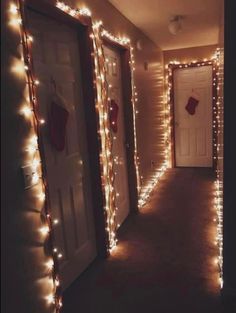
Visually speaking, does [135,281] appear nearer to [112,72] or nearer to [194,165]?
[112,72]

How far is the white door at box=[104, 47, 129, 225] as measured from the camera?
10.0ft

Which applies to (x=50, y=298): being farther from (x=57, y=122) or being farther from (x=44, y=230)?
(x=57, y=122)

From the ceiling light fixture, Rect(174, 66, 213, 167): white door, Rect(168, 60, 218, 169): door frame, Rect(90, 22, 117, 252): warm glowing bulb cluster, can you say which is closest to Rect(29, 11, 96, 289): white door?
Rect(90, 22, 117, 252): warm glowing bulb cluster

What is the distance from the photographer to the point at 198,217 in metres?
3.41

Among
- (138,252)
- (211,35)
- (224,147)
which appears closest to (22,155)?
(224,147)

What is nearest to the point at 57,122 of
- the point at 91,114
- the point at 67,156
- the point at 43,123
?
the point at 43,123

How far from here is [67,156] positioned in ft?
7.17

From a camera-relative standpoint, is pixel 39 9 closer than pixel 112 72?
Yes

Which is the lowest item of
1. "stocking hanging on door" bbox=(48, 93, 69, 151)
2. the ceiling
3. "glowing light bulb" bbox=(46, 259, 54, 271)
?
"glowing light bulb" bbox=(46, 259, 54, 271)

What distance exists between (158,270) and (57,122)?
59.9 inches

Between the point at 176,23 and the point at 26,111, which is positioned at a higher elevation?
the point at 176,23

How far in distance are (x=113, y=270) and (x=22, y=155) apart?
1.44 meters

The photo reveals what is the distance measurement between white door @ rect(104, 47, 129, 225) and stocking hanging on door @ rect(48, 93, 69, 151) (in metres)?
1.06

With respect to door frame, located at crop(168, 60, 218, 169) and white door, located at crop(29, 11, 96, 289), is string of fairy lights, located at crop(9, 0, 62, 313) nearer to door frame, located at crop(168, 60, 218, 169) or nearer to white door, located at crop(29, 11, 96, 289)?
white door, located at crop(29, 11, 96, 289)
